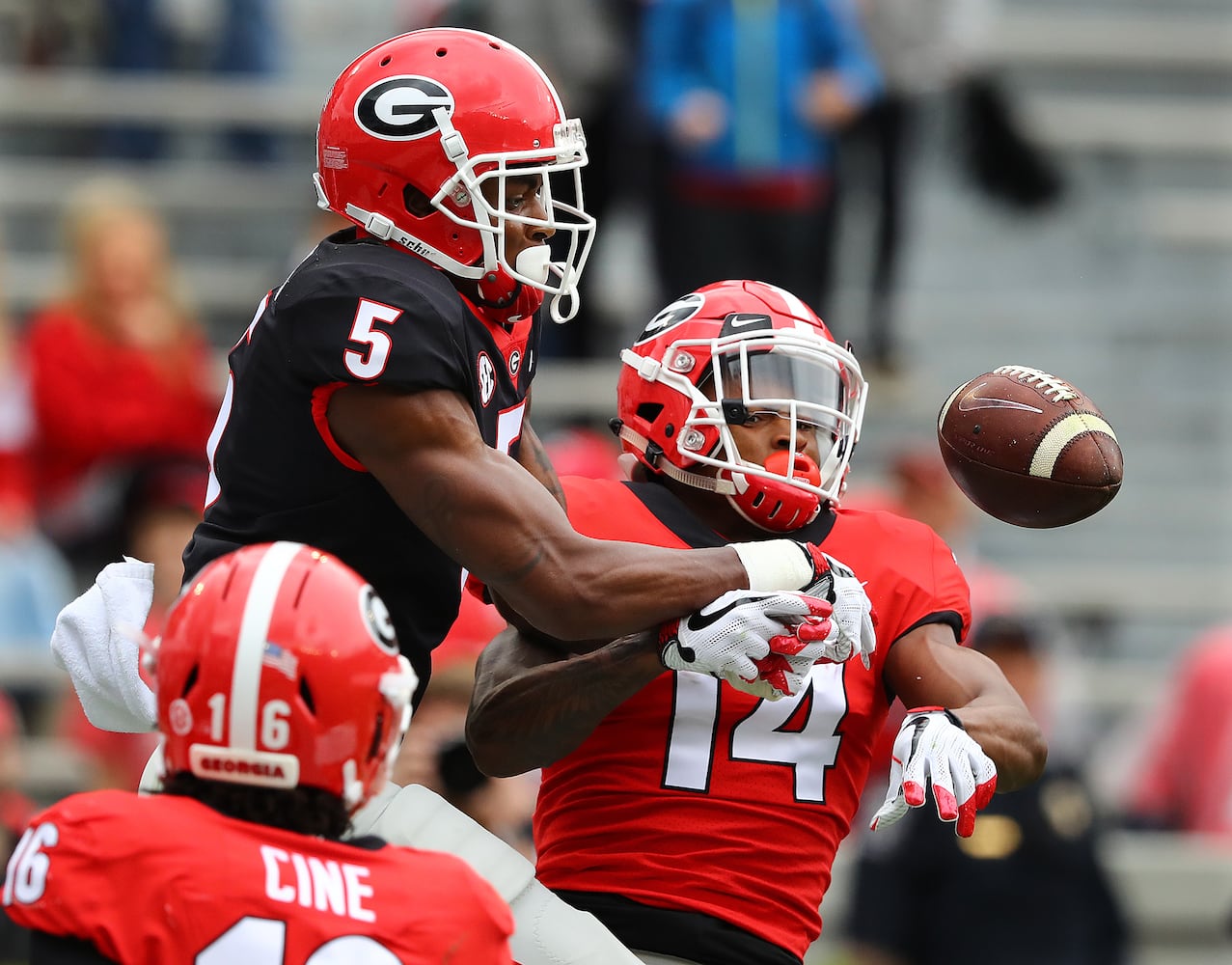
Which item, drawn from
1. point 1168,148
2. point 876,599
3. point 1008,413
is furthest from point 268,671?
point 1168,148

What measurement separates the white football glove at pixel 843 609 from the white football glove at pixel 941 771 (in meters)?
0.15

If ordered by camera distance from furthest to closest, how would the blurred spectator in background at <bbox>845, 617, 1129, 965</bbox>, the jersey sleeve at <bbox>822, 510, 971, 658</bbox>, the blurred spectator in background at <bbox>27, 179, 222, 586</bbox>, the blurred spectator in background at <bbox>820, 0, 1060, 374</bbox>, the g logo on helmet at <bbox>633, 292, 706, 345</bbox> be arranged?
the blurred spectator in background at <bbox>820, 0, 1060, 374</bbox> < the blurred spectator in background at <bbox>27, 179, 222, 586</bbox> < the blurred spectator in background at <bbox>845, 617, 1129, 965</bbox> < the g logo on helmet at <bbox>633, 292, 706, 345</bbox> < the jersey sleeve at <bbox>822, 510, 971, 658</bbox>

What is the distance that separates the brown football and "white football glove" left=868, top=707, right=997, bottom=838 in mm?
560

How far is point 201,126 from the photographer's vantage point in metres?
10.1

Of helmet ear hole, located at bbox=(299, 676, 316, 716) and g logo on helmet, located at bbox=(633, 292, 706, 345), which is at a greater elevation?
g logo on helmet, located at bbox=(633, 292, 706, 345)

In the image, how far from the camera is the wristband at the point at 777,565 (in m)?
3.30

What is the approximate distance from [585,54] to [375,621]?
6262 mm

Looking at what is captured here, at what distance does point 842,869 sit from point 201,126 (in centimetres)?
488

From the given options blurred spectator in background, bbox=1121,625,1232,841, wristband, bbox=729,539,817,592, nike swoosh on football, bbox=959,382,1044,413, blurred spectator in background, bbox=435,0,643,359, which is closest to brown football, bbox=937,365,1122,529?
nike swoosh on football, bbox=959,382,1044,413

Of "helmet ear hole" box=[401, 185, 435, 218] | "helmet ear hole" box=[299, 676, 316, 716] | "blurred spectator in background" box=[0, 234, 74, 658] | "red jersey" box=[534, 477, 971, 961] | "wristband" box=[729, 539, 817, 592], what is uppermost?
"helmet ear hole" box=[401, 185, 435, 218]

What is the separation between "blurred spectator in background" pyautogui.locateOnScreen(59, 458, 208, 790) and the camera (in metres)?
6.49

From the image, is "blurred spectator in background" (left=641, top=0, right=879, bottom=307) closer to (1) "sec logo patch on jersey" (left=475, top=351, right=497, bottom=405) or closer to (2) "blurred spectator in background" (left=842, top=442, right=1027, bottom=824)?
(2) "blurred spectator in background" (left=842, top=442, right=1027, bottom=824)

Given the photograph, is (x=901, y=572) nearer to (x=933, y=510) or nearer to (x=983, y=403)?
(x=983, y=403)

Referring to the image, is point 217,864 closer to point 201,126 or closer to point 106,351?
point 106,351
